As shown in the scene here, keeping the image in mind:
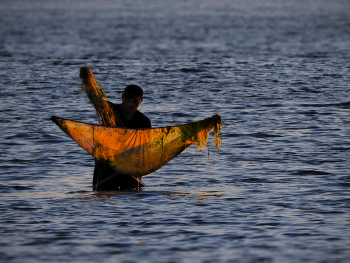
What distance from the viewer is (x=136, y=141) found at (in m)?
8.75

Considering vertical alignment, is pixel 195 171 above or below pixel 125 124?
below

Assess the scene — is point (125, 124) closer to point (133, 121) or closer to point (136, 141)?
point (133, 121)

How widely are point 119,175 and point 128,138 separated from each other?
0.68 metres

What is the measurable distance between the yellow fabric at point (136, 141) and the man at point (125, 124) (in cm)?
14

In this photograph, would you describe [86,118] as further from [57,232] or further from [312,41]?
[312,41]

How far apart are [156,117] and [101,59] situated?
11867mm

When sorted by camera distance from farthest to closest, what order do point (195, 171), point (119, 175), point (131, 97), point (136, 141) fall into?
point (195, 171), point (119, 175), point (136, 141), point (131, 97)

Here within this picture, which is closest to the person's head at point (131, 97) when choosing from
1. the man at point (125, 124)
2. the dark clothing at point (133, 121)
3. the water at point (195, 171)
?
the man at point (125, 124)

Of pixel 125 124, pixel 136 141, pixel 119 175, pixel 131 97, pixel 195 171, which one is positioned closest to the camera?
pixel 131 97

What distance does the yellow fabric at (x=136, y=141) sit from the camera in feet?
27.9

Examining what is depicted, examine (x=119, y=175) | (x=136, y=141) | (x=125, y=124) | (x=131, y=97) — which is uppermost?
(x=131, y=97)

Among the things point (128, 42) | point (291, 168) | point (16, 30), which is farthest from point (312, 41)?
point (291, 168)

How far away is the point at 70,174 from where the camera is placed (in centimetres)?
1022

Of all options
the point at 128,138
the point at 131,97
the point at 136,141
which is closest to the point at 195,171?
the point at 136,141
